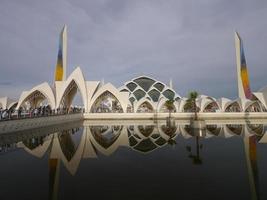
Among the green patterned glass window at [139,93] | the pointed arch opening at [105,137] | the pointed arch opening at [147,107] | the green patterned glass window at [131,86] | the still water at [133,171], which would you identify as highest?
the green patterned glass window at [131,86]

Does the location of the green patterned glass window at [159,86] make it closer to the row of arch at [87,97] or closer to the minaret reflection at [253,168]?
the row of arch at [87,97]

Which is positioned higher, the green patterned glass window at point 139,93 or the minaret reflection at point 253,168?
the green patterned glass window at point 139,93

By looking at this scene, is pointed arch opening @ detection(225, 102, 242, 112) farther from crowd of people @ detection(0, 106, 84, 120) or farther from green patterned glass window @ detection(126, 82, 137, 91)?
crowd of people @ detection(0, 106, 84, 120)

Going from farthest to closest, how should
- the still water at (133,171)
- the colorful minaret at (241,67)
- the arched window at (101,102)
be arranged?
the colorful minaret at (241,67), the arched window at (101,102), the still water at (133,171)

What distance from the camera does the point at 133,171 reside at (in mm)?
7988

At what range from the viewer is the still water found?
594 cm

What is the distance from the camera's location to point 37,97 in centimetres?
4281

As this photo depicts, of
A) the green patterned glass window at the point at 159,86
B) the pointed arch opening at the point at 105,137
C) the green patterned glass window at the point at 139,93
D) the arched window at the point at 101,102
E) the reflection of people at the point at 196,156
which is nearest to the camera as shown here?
the reflection of people at the point at 196,156

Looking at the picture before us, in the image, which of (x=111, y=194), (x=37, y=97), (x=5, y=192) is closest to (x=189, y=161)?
(x=111, y=194)

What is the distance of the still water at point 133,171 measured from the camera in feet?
19.5

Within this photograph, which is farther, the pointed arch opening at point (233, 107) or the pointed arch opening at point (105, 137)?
the pointed arch opening at point (233, 107)

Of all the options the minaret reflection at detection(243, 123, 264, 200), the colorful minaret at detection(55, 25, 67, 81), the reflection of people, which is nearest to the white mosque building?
the colorful minaret at detection(55, 25, 67, 81)

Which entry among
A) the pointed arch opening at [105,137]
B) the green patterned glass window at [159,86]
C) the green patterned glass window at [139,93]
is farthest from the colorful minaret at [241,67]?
the pointed arch opening at [105,137]

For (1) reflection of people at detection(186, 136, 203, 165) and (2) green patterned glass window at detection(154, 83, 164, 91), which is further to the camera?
(2) green patterned glass window at detection(154, 83, 164, 91)
